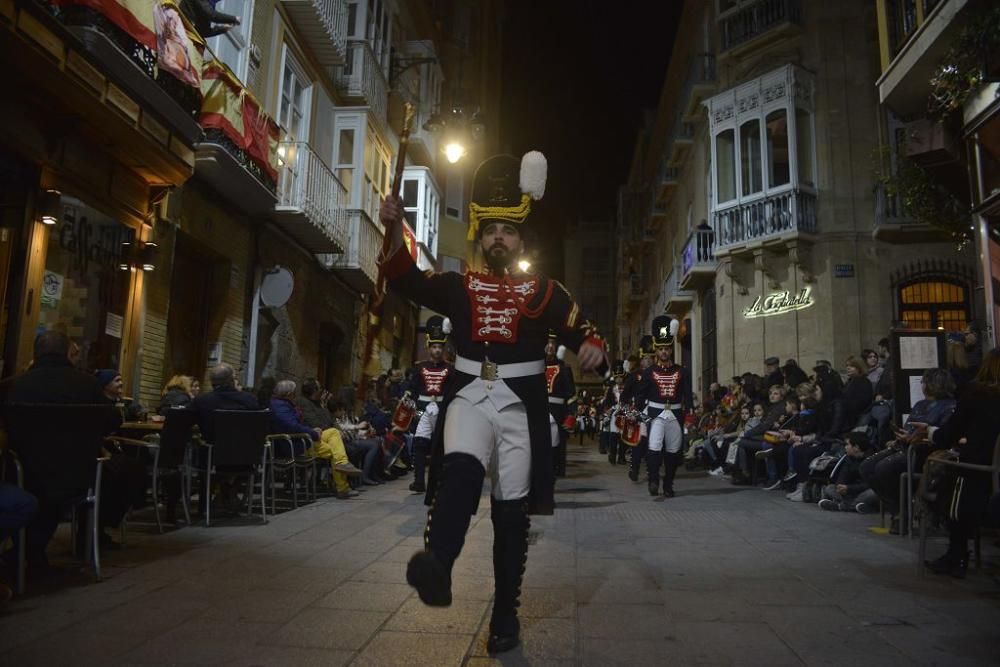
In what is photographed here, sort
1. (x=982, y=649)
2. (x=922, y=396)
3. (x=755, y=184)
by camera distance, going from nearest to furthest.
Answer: (x=982, y=649)
(x=922, y=396)
(x=755, y=184)

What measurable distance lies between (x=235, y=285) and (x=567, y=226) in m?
57.6

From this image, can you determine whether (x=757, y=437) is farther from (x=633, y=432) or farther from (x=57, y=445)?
(x=57, y=445)

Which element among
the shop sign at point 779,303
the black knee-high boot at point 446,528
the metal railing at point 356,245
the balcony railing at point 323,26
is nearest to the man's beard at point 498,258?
the black knee-high boot at point 446,528

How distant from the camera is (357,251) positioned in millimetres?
17969

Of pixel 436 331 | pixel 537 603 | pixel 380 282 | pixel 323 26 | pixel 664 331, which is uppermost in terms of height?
pixel 323 26

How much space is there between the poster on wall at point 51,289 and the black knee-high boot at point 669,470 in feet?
26.7

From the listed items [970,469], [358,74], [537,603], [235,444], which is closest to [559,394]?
[235,444]

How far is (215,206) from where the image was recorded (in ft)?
41.8

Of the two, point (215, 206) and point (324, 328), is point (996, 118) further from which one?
point (324, 328)

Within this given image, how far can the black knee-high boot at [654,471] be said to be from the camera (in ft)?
34.7

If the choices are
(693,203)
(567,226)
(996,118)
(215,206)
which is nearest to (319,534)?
→ (215,206)

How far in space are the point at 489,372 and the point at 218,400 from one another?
4.69m

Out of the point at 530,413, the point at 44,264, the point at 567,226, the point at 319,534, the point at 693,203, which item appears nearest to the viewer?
the point at 530,413

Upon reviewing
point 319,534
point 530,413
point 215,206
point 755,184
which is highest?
point 755,184
